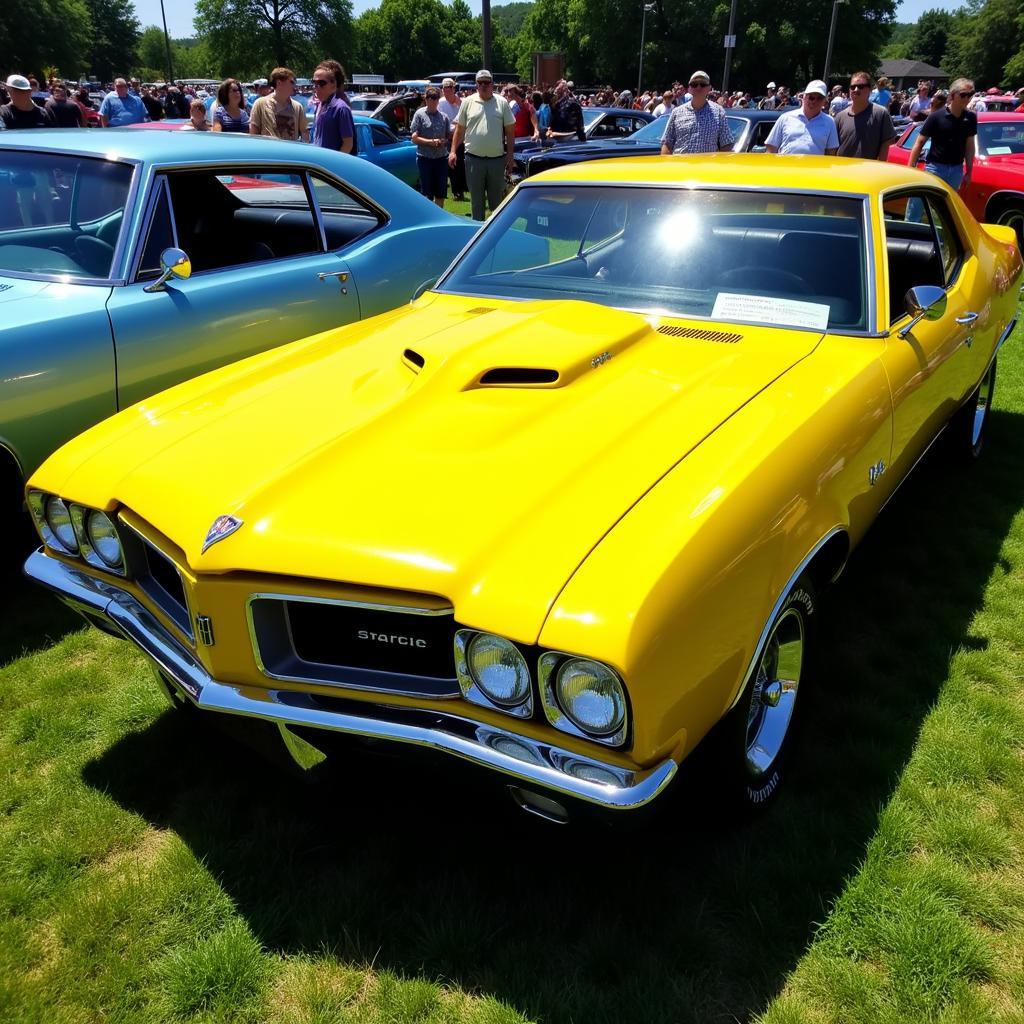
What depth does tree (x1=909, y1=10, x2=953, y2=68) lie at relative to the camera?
103750 mm

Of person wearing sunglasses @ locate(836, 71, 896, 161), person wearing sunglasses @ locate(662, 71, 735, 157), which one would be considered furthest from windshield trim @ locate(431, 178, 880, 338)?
person wearing sunglasses @ locate(836, 71, 896, 161)

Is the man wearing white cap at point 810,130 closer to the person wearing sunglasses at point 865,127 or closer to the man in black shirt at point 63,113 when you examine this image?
the person wearing sunglasses at point 865,127

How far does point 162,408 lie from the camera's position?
8.98 feet

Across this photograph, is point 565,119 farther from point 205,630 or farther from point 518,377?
point 205,630

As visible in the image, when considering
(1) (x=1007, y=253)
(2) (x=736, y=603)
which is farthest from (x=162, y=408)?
(1) (x=1007, y=253)

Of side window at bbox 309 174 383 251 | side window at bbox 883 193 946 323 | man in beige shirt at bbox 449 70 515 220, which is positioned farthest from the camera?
man in beige shirt at bbox 449 70 515 220

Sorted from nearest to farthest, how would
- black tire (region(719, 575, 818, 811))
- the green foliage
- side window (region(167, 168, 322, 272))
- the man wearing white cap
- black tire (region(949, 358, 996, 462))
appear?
black tire (region(719, 575, 818, 811))
side window (region(167, 168, 322, 272))
black tire (region(949, 358, 996, 462))
the man wearing white cap
the green foliage

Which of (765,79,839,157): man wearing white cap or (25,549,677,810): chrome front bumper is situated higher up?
(765,79,839,157): man wearing white cap

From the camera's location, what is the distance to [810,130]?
712 centimetres

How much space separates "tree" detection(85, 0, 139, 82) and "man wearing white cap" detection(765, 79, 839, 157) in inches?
3706

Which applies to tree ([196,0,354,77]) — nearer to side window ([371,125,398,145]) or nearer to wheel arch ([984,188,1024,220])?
side window ([371,125,398,145])

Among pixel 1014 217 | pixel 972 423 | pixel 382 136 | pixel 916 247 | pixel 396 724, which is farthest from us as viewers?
pixel 382 136

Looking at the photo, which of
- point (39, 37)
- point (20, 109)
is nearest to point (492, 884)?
Result: point (20, 109)

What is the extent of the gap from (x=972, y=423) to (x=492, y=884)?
357cm
